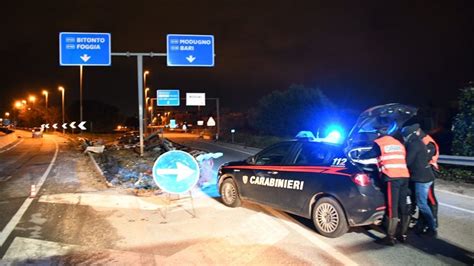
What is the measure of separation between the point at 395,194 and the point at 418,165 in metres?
0.61

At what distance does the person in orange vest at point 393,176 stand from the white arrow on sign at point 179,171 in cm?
334

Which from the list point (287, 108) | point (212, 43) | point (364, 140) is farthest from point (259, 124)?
point (364, 140)

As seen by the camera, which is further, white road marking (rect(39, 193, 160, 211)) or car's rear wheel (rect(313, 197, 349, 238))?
white road marking (rect(39, 193, 160, 211))

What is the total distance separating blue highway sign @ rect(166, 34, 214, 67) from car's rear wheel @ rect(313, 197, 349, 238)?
15.1 metres

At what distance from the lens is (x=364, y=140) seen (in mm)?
6930

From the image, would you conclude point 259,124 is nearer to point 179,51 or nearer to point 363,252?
point 179,51

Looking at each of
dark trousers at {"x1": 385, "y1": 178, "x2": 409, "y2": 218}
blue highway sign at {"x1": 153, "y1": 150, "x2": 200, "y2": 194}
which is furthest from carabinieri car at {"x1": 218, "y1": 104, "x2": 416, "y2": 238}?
blue highway sign at {"x1": 153, "y1": 150, "x2": 200, "y2": 194}

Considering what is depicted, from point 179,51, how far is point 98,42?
12.5 ft

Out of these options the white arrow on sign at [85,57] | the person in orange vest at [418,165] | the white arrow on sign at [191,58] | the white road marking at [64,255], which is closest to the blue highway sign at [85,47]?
the white arrow on sign at [85,57]

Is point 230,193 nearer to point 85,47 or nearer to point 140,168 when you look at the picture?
point 140,168

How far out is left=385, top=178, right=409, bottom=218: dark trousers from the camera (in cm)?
570

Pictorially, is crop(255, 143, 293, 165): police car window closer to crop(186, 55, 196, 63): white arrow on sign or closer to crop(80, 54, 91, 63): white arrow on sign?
crop(186, 55, 196, 63): white arrow on sign

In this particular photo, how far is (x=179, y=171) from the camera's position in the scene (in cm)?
743

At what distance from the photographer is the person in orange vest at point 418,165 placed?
5.88 metres
